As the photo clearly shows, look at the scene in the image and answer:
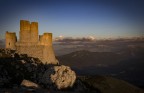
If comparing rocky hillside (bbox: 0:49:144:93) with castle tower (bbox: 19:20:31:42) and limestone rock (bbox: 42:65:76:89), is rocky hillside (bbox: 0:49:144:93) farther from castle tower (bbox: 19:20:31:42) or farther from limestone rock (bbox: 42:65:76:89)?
castle tower (bbox: 19:20:31:42)

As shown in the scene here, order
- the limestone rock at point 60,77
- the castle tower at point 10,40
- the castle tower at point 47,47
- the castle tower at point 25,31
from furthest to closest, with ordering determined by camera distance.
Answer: the castle tower at point 47,47, the castle tower at point 10,40, the castle tower at point 25,31, the limestone rock at point 60,77

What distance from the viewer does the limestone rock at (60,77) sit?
132ft

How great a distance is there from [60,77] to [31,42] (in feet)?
55.6

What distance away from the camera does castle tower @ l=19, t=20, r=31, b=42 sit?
54.3 m

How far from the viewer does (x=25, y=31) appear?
54594 millimetres

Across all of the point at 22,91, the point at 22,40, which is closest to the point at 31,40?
the point at 22,40

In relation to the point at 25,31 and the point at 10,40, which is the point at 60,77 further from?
the point at 10,40

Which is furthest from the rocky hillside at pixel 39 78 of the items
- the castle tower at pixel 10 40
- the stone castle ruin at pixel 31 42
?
the castle tower at pixel 10 40

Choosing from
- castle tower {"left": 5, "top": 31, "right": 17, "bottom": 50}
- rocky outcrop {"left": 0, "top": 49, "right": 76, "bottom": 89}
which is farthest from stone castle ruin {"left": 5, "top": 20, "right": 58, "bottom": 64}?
rocky outcrop {"left": 0, "top": 49, "right": 76, "bottom": 89}

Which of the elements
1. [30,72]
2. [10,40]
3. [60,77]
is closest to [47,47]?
[10,40]

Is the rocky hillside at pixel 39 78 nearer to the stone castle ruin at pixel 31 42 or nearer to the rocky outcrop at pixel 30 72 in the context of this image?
the rocky outcrop at pixel 30 72

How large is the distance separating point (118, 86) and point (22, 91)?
1444 inches

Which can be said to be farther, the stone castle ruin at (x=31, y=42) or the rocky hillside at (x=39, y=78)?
the stone castle ruin at (x=31, y=42)

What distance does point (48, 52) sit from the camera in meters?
58.2
